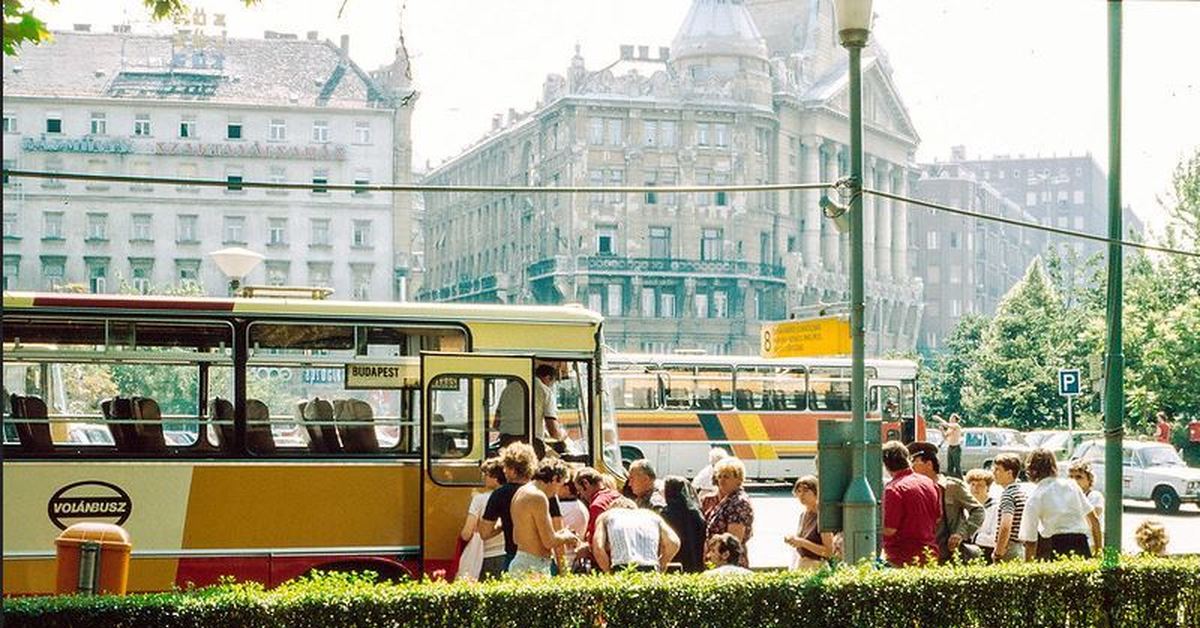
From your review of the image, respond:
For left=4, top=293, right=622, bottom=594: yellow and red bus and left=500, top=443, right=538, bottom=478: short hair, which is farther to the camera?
left=4, top=293, right=622, bottom=594: yellow and red bus

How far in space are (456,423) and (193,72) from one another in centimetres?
8578

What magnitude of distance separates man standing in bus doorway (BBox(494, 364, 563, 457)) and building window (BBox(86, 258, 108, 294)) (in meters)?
81.7

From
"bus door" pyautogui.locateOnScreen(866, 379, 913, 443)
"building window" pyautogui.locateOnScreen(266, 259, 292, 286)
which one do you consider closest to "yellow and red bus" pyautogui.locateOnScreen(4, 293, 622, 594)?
"bus door" pyautogui.locateOnScreen(866, 379, 913, 443)

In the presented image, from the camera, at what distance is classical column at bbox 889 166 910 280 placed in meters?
125

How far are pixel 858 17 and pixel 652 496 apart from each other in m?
4.45

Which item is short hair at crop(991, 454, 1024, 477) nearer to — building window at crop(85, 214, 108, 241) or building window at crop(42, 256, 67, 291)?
building window at crop(42, 256, 67, 291)

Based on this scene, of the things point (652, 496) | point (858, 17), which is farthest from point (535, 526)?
point (858, 17)

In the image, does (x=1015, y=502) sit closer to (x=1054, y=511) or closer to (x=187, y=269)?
(x=1054, y=511)

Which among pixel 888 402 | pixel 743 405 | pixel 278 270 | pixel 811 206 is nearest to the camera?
pixel 743 405

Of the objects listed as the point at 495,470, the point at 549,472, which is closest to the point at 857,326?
the point at 549,472

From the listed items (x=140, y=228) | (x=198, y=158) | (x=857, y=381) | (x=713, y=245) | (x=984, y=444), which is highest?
(x=198, y=158)

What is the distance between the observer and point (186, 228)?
95.8 m

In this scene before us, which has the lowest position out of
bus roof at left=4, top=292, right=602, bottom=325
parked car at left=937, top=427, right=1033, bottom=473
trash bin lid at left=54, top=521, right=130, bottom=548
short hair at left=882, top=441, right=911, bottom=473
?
→ parked car at left=937, top=427, right=1033, bottom=473

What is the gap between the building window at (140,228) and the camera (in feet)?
310
